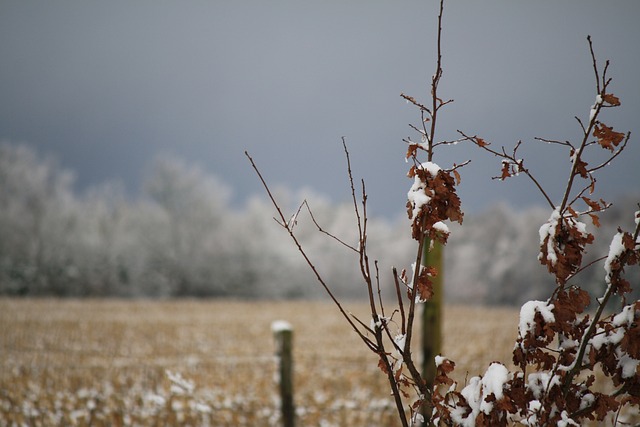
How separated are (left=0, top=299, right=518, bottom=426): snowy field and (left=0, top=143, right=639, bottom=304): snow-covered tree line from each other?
13.8m

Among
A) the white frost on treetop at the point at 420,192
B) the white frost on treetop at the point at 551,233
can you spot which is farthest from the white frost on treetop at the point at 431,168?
the white frost on treetop at the point at 551,233

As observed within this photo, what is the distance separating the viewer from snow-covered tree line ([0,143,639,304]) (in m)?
36.9

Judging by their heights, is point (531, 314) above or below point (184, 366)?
above

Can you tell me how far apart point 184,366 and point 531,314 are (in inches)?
346

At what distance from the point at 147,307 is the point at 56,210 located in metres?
17.3

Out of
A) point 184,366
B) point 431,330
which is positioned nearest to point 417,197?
point 431,330

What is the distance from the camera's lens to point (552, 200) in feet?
5.14

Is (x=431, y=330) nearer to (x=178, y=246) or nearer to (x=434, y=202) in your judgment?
(x=434, y=202)

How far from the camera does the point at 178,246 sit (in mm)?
41406

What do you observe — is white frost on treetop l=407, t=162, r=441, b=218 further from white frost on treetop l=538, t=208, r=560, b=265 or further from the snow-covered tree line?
the snow-covered tree line

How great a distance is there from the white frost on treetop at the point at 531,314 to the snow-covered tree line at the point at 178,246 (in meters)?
32.9

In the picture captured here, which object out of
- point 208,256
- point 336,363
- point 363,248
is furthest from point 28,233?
point 363,248

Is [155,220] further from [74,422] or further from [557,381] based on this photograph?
[557,381]

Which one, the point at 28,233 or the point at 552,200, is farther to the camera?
the point at 28,233
